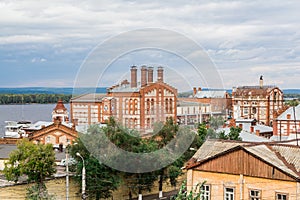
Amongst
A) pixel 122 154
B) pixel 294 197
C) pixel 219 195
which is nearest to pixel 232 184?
pixel 219 195

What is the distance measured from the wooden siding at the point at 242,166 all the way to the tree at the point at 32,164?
8.34 meters

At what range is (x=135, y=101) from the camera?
1992 cm

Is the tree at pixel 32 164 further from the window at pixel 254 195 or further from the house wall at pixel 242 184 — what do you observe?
the window at pixel 254 195

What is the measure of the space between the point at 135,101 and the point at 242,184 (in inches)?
222

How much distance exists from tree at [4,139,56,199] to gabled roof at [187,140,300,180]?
305 inches

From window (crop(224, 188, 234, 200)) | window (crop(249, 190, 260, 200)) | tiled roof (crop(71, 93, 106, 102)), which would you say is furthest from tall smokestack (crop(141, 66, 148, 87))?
window (crop(249, 190, 260, 200))

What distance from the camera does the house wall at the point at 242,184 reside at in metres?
16.0

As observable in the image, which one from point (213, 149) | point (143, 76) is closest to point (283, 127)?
point (213, 149)

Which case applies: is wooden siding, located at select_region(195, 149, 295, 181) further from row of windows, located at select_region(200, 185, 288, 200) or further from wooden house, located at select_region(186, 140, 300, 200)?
row of windows, located at select_region(200, 185, 288, 200)

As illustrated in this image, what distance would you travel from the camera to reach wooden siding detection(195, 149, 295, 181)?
53.5 feet

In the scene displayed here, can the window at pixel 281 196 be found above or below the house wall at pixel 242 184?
below

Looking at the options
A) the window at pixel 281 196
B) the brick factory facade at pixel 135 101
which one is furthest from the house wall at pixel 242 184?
the brick factory facade at pixel 135 101

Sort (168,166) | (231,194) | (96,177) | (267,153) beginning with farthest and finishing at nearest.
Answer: (168,166), (96,177), (267,153), (231,194)

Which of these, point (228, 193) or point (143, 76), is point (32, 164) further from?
point (228, 193)
